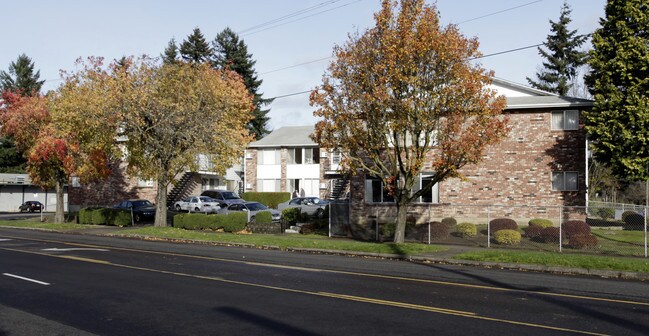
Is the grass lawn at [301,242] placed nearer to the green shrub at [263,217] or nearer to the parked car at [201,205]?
the green shrub at [263,217]

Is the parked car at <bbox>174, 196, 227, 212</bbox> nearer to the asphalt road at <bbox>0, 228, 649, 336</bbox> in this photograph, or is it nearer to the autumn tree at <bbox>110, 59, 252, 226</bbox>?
the autumn tree at <bbox>110, 59, 252, 226</bbox>

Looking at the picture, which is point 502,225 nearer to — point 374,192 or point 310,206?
point 374,192

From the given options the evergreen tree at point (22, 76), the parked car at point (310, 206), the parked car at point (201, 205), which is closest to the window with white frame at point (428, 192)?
the parked car at point (310, 206)

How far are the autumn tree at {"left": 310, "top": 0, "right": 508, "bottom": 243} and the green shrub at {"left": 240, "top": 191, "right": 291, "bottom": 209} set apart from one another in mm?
29888

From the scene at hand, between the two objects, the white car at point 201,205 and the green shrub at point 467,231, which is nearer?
the green shrub at point 467,231

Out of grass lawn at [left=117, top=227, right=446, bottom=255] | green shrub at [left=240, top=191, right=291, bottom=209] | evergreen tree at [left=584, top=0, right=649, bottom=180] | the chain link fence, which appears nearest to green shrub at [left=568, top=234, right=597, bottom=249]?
the chain link fence

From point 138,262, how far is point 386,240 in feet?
42.2

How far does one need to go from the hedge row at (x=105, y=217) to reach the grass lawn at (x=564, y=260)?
25.8 metres

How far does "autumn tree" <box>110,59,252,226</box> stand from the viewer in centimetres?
3094

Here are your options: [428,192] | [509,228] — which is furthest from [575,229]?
[428,192]

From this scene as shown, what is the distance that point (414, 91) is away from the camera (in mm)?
22672

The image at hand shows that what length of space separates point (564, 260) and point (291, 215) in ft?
59.3

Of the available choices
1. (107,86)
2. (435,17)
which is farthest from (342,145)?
(107,86)

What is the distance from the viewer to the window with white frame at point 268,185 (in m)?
55.8
